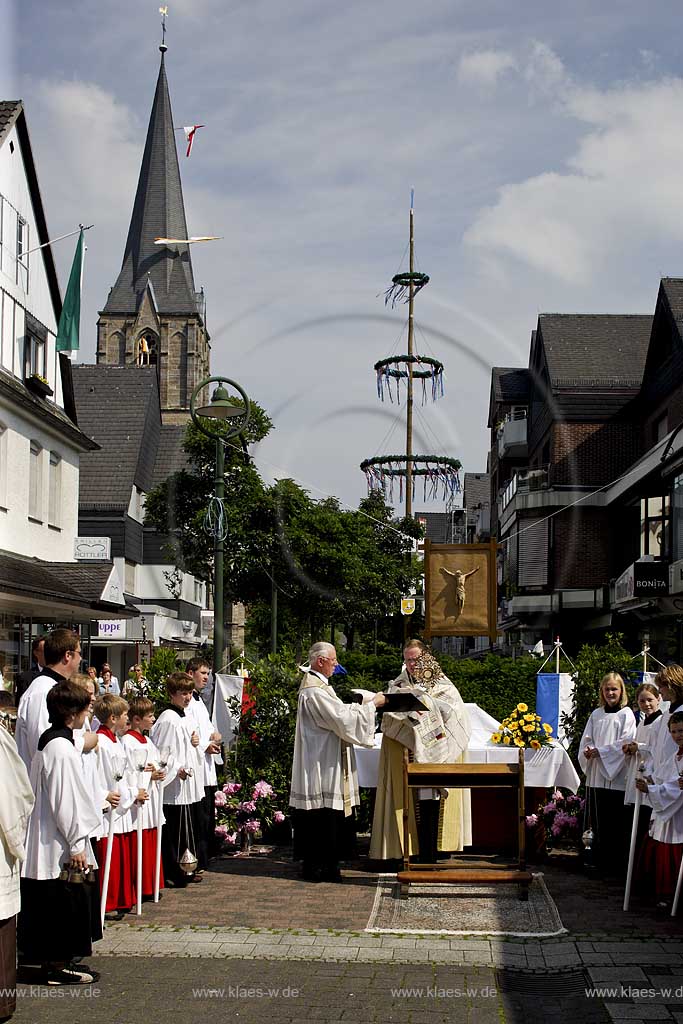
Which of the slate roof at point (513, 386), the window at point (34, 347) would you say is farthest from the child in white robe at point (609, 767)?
the slate roof at point (513, 386)

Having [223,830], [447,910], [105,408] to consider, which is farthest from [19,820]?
[105,408]

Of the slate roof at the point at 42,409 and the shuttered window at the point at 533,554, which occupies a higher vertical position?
the slate roof at the point at 42,409

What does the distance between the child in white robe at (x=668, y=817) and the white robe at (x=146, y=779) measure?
154 inches

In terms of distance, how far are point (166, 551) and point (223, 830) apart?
2713cm

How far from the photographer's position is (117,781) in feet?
31.0

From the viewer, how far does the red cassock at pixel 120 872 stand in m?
9.78

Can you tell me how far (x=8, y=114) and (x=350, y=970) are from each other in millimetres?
23941

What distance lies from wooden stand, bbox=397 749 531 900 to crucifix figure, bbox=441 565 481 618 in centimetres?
972

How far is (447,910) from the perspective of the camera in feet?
33.1

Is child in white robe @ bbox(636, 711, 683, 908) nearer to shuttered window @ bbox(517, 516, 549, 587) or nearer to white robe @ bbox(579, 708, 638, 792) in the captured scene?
white robe @ bbox(579, 708, 638, 792)

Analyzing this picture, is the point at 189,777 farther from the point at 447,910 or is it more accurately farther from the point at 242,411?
the point at 242,411

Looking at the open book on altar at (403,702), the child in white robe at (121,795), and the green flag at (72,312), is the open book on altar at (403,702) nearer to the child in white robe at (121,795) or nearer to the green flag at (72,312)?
the child in white robe at (121,795)

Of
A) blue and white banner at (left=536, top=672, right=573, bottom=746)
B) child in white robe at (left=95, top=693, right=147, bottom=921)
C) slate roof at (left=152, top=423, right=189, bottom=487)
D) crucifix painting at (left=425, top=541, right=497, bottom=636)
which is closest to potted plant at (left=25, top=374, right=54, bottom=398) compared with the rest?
crucifix painting at (left=425, top=541, right=497, bottom=636)

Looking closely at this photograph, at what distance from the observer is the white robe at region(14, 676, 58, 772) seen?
8367mm
